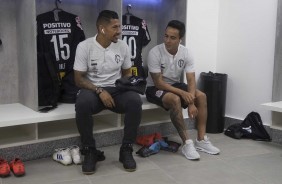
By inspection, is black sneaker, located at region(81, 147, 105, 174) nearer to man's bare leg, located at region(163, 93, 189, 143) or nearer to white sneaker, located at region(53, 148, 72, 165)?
white sneaker, located at region(53, 148, 72, 165)

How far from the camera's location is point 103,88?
267cm

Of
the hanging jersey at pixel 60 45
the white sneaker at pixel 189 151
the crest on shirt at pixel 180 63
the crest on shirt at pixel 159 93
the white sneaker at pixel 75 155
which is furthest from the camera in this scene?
the crest on shirt at pixel 180 63

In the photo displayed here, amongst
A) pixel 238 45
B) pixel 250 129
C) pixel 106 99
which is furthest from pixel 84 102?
pixel 238 45

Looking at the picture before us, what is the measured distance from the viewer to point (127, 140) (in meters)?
2.57

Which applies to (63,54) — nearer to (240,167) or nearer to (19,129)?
→ (19,129)

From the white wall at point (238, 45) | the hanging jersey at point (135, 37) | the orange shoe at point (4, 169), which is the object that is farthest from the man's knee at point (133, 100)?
the white wall at point (238, 45)

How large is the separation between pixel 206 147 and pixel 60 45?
4.92ft

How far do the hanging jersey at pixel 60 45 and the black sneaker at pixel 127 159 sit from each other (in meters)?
0.71

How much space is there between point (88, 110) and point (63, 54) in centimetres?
82

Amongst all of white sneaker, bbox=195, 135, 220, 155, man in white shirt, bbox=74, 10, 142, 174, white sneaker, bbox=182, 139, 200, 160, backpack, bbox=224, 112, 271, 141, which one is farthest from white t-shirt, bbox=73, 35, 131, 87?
backpack, bbox=224, 112, 271, 141

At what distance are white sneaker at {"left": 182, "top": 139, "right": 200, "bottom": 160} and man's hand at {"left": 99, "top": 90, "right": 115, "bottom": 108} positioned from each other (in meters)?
0.70

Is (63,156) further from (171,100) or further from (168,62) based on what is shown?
(168,62)

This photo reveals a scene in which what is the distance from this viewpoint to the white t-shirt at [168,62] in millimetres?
3012

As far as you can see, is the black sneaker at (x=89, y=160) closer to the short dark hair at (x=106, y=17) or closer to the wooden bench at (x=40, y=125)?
the wooden bench at (x=40, y=125)
